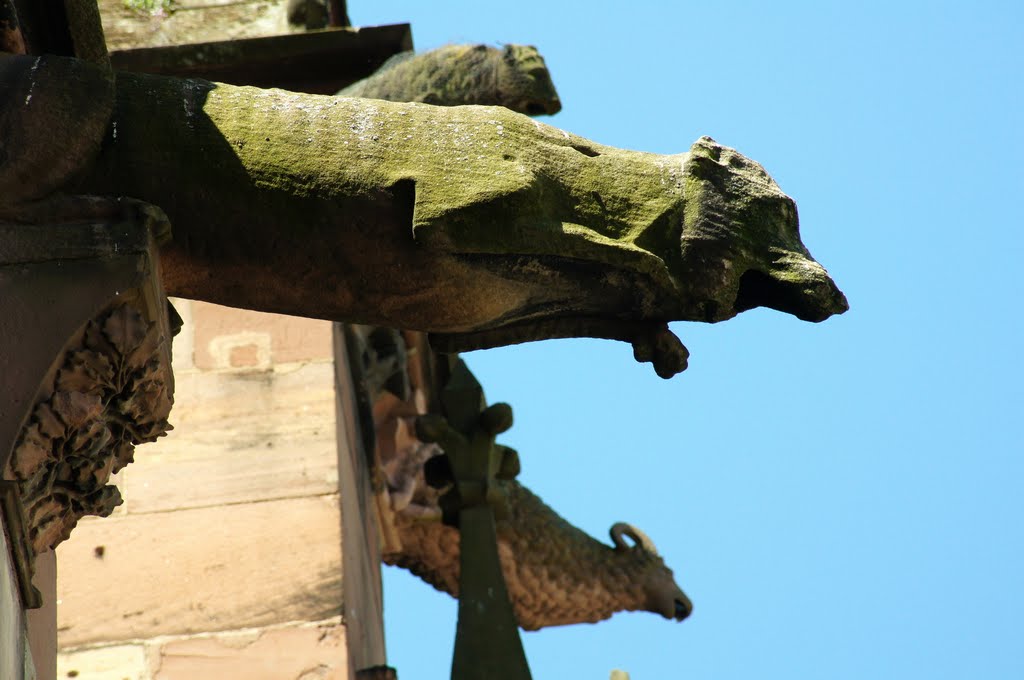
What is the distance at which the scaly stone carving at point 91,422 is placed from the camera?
2643 mm

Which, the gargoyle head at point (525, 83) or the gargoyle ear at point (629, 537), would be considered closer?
the gargoyle head at point (525, 83)

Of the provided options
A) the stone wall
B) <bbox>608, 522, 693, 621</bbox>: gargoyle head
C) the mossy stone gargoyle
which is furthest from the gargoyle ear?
the mossy stone gargoyle

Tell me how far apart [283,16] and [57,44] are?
10.6ft

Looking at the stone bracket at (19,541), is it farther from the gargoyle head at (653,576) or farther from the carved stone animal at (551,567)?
the gargoyle head at (653,576)

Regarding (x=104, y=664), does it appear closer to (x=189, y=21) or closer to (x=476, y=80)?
(x=476, y=80)

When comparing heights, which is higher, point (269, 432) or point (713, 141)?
point (269, 432)

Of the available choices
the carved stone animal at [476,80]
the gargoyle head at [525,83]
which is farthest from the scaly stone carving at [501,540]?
the gargoyle head at [525,83]

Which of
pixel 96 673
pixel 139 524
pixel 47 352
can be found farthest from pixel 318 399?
pixel 47 352

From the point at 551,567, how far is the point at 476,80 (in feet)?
5.85

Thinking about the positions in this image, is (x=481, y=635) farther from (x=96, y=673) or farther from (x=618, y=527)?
(x=618, y=527)

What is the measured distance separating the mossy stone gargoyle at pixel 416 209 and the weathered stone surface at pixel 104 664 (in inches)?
88.0

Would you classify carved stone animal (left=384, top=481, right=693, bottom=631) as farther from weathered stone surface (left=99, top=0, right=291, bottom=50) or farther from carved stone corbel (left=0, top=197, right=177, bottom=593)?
carved stone corbel (left=0, top=197, right=177, bottom=593)

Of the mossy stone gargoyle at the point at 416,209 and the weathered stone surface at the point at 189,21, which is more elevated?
the weathered stone surface at the point at 189,21

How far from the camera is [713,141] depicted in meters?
3.03
